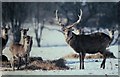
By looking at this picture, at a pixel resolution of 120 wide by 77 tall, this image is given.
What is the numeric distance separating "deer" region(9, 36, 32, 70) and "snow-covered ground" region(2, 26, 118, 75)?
0.05 m

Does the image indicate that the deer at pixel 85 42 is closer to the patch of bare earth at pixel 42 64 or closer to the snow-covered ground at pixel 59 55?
the snow-covered ground at pixel 59 55

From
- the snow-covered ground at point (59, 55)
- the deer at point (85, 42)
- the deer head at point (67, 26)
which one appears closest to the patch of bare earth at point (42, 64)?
the snow-covered ground at point (59, 55)

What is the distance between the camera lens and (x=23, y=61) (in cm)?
260

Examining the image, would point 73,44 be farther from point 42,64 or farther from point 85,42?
point 42,64

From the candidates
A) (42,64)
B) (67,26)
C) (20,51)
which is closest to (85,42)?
(67,26)

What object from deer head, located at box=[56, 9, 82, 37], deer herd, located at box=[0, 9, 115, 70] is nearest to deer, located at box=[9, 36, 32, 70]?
deer herd, located at box=[0, 9, 115, 70]

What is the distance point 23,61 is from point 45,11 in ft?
2.27

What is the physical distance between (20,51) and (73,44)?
2.24 feet

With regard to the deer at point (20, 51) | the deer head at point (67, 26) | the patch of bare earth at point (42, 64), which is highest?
the deer head at point (67, 26)

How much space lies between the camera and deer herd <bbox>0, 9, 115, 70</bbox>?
255 centimetres

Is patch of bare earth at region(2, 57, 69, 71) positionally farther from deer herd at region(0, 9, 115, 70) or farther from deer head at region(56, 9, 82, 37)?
deer head at region(56, 9, 82, 37)

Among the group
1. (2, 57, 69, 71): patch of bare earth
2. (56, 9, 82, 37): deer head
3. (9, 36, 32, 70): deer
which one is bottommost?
(2, 57, 69, 71): patch of bare earth

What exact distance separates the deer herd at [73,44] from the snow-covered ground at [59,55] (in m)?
0.05

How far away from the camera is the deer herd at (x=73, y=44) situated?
2551 mm
